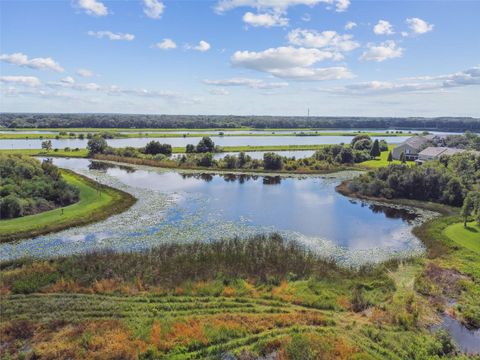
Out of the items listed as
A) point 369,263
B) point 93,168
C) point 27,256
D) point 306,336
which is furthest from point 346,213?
point 93,168

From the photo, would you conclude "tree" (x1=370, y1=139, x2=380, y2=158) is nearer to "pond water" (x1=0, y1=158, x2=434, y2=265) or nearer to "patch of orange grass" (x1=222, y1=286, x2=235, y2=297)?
"pond water" (x1=0, y1=158, x2=434, y2=265)

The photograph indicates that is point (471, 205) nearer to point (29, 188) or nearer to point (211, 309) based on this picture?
point (211, 309)

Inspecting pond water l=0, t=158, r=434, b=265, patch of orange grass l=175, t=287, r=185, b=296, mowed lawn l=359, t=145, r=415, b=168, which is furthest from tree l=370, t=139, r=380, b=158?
patch of orange grass l=175, t=287, r=185, b=296

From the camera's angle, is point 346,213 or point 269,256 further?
point 346,213

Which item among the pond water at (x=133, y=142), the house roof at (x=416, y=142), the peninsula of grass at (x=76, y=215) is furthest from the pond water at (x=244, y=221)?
the pond water at (x=133, y=142)

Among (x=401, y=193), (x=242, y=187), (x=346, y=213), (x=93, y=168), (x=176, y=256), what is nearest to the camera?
(x=176, y=256)

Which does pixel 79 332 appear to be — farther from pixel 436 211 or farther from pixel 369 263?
pixel 436 211

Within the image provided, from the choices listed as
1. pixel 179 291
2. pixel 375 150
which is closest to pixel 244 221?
pixel 179 291
